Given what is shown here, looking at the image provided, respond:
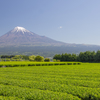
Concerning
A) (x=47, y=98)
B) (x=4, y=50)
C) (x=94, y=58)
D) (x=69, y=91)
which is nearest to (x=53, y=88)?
(x=69, y=91)

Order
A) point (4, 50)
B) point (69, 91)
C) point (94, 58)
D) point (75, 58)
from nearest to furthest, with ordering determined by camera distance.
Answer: point (69, 91)
point (94, 58)
point (75, 58)
point (4, 50)

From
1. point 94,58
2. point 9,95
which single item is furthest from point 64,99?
point 94,58

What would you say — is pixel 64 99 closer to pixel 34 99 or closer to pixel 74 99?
pixel 74 99

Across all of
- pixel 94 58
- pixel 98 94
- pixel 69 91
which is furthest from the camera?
pixel 94 58

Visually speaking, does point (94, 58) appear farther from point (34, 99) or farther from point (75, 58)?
point (34, 99)

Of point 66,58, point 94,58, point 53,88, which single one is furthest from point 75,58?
point 53,88

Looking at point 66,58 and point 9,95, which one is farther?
point 66,58

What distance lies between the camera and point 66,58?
62406 millimetres

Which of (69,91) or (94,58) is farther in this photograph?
(94,58)

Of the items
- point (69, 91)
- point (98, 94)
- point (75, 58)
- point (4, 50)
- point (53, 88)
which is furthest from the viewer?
point (4, 50)

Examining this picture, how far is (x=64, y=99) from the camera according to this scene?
6.07 meters

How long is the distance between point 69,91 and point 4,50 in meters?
205

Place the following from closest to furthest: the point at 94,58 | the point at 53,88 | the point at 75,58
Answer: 1. the point at 53,88
2. the point at 94,58
3. the point at 75,58

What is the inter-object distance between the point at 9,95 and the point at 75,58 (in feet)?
186
